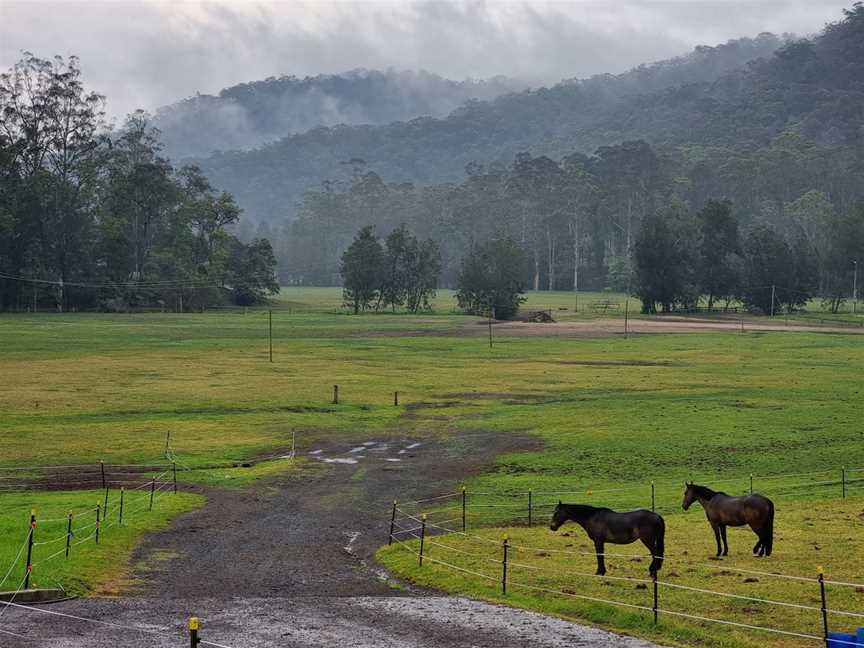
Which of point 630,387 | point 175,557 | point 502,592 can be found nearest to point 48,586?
point 175,557

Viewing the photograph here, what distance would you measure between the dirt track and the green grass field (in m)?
1.44

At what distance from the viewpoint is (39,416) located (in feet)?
206

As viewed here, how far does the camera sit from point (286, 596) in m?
27.5

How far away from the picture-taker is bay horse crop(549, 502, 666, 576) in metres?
26.8

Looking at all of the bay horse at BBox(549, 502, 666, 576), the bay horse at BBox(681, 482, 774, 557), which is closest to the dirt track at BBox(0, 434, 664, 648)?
the bay horse at BBox(549, 502, 666, 576)

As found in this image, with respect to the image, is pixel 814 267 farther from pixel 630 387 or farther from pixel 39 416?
pixel 39 416

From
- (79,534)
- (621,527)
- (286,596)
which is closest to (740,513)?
(621,527)

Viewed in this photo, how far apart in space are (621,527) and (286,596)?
8752mm

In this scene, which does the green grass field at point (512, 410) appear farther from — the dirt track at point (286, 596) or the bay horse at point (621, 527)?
the bay horse at point (621, 527)

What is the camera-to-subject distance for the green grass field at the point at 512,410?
3706 cm

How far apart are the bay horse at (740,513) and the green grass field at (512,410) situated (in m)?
0.59

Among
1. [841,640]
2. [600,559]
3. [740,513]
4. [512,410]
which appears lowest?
[512,410]

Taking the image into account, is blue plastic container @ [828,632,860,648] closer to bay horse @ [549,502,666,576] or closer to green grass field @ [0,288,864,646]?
green grass field @ [0,288,864,646]

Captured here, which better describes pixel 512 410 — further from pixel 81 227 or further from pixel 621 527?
pixel 81 227
